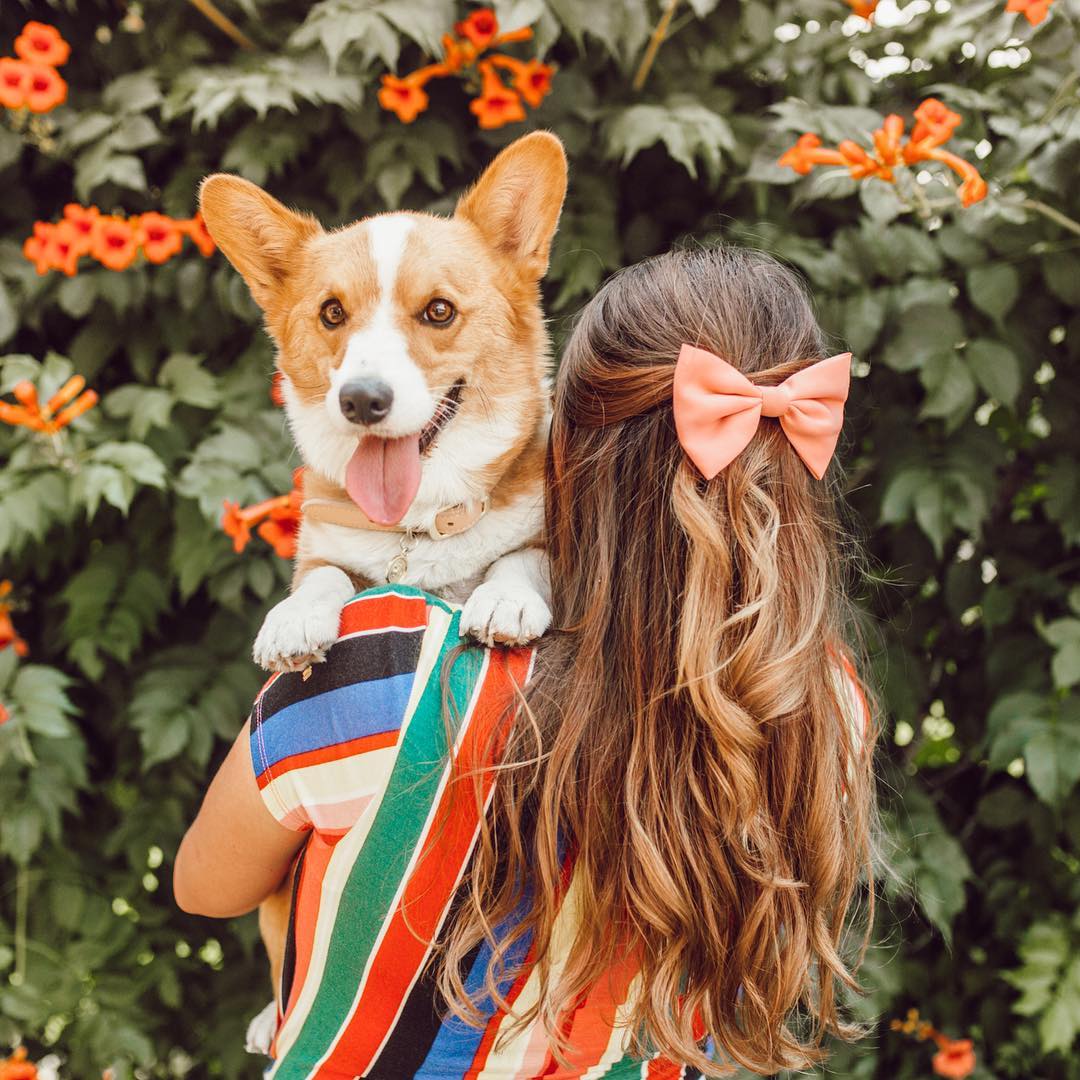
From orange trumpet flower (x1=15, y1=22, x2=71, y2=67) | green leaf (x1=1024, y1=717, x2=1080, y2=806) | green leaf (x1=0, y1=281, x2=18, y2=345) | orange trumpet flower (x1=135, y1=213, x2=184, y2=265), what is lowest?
green leaf (x1=1024, y1=717, x2=1080, y2=806)

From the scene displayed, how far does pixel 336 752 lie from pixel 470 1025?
38 cm

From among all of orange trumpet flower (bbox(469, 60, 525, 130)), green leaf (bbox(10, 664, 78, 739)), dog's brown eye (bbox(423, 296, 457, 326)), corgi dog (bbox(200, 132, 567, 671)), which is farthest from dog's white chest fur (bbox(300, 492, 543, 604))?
orange trumpet flower (bbox(469, 60, 525, 130))

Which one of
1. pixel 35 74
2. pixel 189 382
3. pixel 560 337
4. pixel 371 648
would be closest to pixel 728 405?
pixel 371 648

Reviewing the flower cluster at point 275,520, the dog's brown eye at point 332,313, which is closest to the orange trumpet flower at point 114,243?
the flower cluster at point 275,520

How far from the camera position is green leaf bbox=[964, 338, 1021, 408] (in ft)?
7.25

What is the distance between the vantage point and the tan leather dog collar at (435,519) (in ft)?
5.67

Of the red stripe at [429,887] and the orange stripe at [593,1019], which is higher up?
the red stripe at [429,887]

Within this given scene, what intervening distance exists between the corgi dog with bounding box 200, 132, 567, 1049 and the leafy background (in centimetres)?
45

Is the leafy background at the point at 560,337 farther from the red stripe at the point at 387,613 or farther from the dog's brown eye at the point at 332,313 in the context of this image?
the red stripe at the point at 387,613

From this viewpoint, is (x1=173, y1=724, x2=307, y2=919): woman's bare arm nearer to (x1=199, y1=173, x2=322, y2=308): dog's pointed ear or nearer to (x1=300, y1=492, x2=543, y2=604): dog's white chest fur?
(x1=300, y1=492, x2=543, y2=604): dog's white chest fur

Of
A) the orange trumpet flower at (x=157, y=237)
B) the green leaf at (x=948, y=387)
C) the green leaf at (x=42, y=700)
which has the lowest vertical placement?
the green leaf at (x=42, y=700)

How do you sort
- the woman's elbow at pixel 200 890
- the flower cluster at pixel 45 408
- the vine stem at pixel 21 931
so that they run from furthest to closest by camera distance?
the vine stem at pixel 21 931 → the flower cluster at pixel 45 408 → the woman's elbow at pixel 200 890

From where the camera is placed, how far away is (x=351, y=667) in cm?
121

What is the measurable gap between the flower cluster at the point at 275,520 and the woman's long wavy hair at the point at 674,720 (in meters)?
0.89
